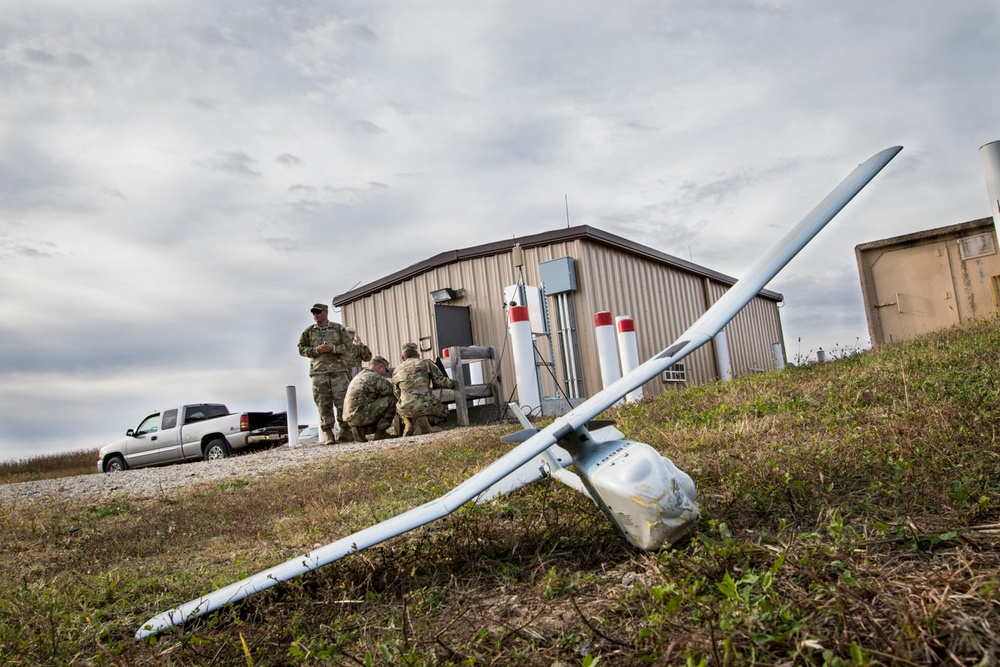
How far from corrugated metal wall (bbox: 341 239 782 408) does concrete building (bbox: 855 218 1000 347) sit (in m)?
5.14

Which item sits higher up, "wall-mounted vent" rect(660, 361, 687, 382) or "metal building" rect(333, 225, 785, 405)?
"metal building" rect(333, 225, 785, 405)

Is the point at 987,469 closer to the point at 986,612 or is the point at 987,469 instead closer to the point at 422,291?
the point at 986,612

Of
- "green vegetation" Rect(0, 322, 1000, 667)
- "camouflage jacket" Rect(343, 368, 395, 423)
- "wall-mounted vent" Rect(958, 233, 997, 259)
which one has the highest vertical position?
"wall-mounted vent" Rect(958, 233, 997, 259)

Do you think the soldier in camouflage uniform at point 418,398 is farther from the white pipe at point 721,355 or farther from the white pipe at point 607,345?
the white pipe at point 721,355

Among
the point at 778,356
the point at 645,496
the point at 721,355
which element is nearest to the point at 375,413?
the point at 645,496

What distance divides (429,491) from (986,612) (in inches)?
143

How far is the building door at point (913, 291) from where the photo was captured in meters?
10.3

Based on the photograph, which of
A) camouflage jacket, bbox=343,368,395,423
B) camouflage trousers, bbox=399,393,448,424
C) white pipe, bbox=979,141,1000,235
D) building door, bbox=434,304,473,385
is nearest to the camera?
white pipe, bbox=979,141,1000,235

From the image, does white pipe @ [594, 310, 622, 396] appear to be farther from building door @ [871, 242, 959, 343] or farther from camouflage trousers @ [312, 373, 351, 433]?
camouflage trousers @ [312, 373, 351, 433]

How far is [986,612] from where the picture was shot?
6.64ft

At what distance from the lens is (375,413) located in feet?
38.4

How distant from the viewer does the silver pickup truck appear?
54.3 feet

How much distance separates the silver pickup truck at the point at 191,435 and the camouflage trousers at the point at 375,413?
5.91m

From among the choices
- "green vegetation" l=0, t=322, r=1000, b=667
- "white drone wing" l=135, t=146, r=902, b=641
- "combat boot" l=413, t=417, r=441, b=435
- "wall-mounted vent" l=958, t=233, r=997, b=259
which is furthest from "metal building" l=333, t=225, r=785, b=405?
"white drone wing" l=135, t=146, r=902, b=641
